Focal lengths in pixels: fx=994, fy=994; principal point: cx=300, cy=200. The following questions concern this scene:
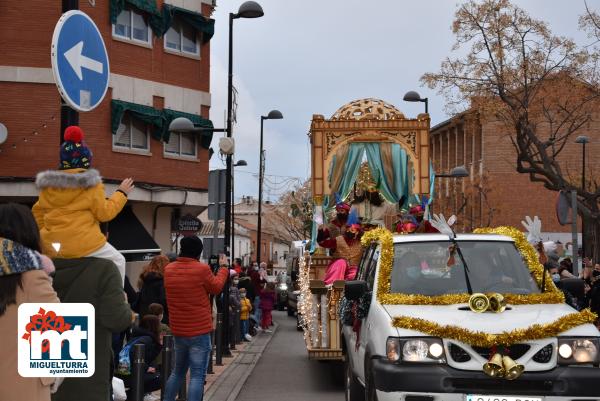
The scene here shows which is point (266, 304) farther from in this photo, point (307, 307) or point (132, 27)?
point (307, 307)

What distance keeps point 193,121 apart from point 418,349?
76.7 ft

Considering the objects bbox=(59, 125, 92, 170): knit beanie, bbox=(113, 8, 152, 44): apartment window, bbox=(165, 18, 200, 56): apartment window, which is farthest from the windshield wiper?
bbox=(165, 18, 200, 56): apartment window

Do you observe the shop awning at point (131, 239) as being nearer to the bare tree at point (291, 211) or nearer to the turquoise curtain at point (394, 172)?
the turquoise curtain at point (394, 172)

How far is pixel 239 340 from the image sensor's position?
24688mm

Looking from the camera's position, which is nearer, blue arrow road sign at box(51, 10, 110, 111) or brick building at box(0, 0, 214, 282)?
blue arrow road sign at box(51, 10, 110, 111)

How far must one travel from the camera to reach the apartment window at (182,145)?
30953 millimetres

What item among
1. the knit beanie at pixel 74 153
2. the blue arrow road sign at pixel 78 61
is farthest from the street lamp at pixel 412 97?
the knit beanie at pixel 74 153

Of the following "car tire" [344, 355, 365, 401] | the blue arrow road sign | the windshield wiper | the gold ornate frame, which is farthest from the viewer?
the gold ornate frame

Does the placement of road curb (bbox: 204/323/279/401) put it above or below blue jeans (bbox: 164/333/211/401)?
below

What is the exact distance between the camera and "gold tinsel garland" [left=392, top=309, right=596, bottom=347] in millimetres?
7688

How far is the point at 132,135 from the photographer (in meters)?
29.2

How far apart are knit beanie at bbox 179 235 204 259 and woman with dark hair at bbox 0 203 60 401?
16.7 ft

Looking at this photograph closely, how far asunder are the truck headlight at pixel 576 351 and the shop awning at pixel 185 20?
23.4 metres

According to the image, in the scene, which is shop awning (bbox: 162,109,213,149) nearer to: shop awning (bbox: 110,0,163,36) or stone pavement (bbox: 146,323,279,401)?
shop awning (bbox: 110,0,163,36)
